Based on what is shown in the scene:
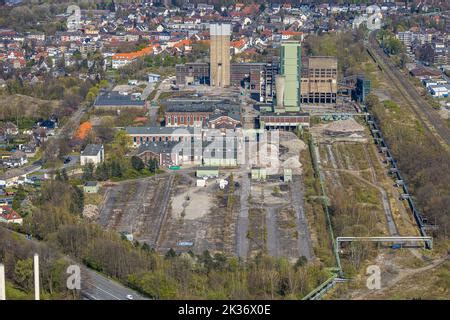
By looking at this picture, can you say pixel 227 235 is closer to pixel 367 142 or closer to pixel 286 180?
pixel 286 180

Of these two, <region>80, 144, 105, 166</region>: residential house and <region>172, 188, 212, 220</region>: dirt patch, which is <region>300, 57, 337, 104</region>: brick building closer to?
<region>80, 144, 105, 166</region>: residential house

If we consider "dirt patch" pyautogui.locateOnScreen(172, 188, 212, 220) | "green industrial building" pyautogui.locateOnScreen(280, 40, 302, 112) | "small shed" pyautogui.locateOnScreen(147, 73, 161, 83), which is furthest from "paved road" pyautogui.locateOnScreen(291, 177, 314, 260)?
"small shed" pyautogui.locateOnScreen(147, 73, 161, 83)

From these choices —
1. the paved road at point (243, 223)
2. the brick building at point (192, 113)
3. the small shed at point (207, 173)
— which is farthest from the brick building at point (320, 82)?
the small shed at point (207, 173)

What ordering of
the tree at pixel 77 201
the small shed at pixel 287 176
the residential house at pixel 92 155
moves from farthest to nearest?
the residential house at pixel 92 155
the small shed at pixel 287 176
the tree at pixel 77 201

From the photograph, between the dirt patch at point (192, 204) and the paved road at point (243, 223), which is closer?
the paved road at point (243, 223)

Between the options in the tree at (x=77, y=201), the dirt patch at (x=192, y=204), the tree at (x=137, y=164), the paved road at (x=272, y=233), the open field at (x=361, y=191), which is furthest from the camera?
the tree at (x=137, y=164)

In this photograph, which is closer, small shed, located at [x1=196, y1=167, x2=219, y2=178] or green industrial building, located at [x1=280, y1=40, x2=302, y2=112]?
small shed, located at [x1=196, y1=167, x2=219, y2=178]

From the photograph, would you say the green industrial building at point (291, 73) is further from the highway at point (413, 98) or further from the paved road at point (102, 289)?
the paved road at point (102, 289)
